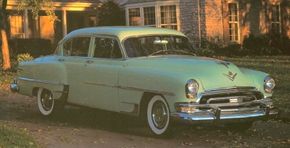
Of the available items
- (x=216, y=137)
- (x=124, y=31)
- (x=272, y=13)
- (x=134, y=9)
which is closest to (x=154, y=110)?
(x=216, y=137)

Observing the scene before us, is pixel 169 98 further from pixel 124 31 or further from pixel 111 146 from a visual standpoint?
pixel 124 31

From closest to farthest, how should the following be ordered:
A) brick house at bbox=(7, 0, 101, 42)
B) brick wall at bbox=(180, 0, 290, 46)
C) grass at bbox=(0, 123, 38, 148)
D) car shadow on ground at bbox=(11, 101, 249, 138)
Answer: grass at bbox=(0, 123, 38, 148), car shadow on ground at bbox=(11, 101, 249, 138), brick wall at bbox=(180, 0, 290, 46), brick house at bbox=(7, 0, 101, 42)

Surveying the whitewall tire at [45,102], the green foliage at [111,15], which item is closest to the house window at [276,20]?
the green foliage at [111,15]

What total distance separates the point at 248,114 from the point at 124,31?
259 cm

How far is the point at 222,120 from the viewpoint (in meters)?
7.99

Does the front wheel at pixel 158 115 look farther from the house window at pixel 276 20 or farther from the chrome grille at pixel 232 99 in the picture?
the house window at pixel 276 20

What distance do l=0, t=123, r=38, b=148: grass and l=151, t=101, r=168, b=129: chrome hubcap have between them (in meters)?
1.86

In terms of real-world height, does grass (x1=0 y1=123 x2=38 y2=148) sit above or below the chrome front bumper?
below

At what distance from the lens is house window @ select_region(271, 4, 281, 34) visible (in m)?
30.8

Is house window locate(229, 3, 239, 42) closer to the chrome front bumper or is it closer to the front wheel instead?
the chrome front bumper

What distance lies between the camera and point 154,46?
9273 mm

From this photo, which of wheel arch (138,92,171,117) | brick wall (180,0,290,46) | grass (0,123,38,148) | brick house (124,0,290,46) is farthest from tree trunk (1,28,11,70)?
wheel arch (138,92,171,117)

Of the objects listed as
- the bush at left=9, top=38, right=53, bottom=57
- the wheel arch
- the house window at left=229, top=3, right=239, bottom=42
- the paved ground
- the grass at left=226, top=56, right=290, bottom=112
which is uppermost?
the house window at left=229, top=3, right=239, bottom=42

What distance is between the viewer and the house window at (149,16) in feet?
92.5
